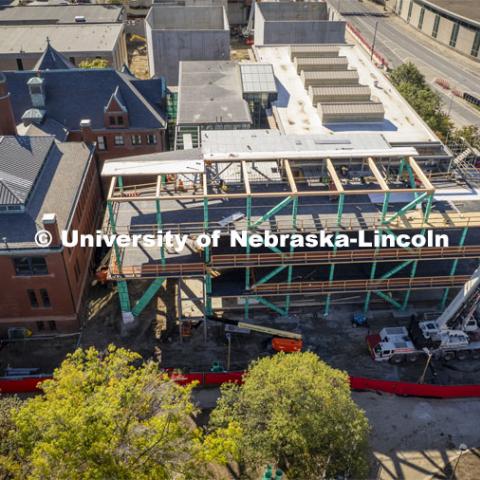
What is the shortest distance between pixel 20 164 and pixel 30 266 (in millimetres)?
10538

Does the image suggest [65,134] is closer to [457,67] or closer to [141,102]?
[141,102]

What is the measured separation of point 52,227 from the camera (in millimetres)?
39188

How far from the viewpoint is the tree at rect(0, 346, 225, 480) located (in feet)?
85.4

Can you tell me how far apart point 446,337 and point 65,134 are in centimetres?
4527

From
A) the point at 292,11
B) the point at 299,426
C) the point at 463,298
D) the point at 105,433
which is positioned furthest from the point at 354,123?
the point at 292,11

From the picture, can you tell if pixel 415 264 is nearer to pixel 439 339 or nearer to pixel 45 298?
pixel 439 339

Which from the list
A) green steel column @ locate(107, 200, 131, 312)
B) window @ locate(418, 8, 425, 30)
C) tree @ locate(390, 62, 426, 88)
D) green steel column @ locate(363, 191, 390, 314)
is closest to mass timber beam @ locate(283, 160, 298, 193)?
green steel column @ locate(363, 191, 390, 314)

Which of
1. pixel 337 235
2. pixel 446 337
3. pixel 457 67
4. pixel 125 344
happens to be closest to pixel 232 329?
pixel 125 344

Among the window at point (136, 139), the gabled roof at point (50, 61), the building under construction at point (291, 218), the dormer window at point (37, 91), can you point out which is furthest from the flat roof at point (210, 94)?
the gabled roof at point (50, 61)

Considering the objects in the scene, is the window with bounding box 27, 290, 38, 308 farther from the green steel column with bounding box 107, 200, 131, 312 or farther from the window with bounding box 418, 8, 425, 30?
the window with bounding box 418, 8, 425, 30

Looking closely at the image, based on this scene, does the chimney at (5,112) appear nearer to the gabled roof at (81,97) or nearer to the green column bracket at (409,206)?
the gabled roof at (81,97)

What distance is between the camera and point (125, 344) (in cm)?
4438

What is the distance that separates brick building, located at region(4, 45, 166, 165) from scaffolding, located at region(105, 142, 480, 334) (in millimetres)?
14403

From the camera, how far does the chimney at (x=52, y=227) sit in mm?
38844
